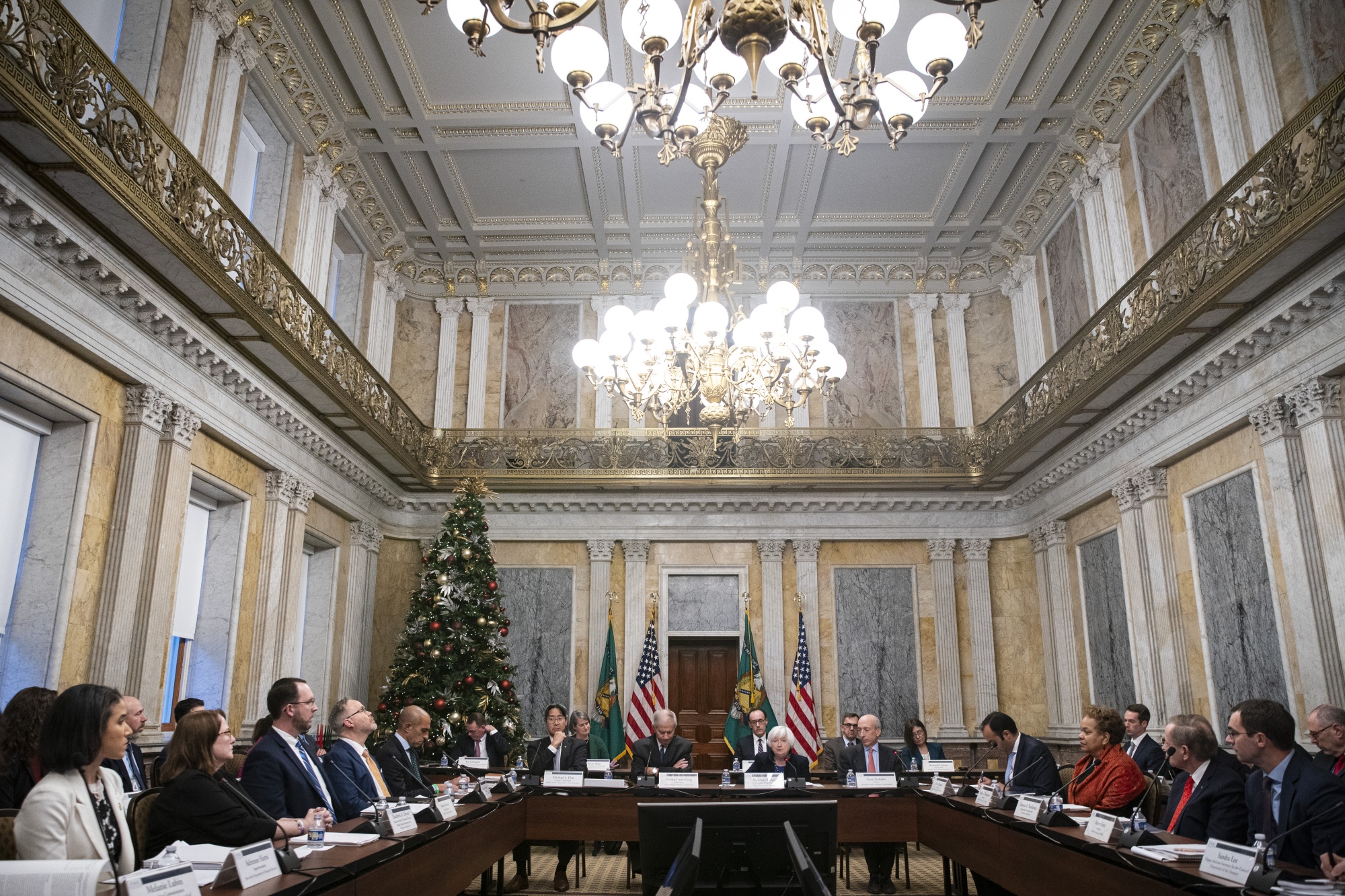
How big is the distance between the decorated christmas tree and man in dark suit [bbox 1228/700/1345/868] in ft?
27.6

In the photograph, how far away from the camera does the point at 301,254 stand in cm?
1056

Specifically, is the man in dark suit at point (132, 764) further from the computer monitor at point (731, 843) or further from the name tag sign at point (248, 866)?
the computer monitor at point (731, 843)

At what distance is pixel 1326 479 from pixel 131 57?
10.2 meters

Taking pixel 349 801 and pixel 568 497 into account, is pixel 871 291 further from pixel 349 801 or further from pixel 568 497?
pixel 349 801

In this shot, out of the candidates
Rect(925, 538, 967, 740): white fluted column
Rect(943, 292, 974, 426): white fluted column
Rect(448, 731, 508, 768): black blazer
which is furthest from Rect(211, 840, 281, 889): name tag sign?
Rect(943, 292, 974, 426): white fluted column

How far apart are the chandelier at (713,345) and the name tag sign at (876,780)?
3.18m

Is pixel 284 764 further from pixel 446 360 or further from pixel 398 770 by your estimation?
pixel 446 360

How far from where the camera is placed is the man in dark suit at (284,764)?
177 inches

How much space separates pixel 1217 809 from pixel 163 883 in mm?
4634

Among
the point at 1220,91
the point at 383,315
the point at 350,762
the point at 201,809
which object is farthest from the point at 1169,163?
the point at 383,315

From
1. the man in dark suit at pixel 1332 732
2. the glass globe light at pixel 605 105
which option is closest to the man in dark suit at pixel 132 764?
the glass globe light at pixel 605 105

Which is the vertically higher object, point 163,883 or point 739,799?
point 163,883

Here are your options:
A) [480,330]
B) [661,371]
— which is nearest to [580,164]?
[480,330]

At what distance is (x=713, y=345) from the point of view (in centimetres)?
744
